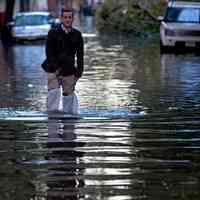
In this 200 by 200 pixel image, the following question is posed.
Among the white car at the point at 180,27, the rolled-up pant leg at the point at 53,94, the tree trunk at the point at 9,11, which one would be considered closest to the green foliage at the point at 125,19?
the tree trunk at the point at 9,11

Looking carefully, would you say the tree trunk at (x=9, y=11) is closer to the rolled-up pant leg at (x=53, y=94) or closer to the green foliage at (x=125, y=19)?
the green foliage at (x=125, y=19)

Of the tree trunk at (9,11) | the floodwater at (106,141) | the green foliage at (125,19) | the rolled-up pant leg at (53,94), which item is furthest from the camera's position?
the green foliage at (125,19)

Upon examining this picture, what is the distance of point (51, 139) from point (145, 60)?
16788 millimetres

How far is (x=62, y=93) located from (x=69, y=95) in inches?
5.0

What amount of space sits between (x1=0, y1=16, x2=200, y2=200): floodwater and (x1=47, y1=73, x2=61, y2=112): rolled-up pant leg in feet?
0.63

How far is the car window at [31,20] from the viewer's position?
43500 mm

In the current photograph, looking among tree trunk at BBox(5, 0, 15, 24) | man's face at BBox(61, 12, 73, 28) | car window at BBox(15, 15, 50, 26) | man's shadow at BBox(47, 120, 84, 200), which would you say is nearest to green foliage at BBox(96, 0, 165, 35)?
tree trunk at BBox(5, 0, 15, 24)

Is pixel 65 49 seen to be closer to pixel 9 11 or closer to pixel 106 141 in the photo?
pixel 106 141

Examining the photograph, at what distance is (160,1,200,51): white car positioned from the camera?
3269cm

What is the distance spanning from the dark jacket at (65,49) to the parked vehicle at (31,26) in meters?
28.2

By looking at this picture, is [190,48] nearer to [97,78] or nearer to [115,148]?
[97,78]

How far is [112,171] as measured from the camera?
30.0 ft

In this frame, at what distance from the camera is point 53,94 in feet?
45.7

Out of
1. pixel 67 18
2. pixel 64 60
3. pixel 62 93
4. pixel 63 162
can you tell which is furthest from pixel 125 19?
pixel 63 162
